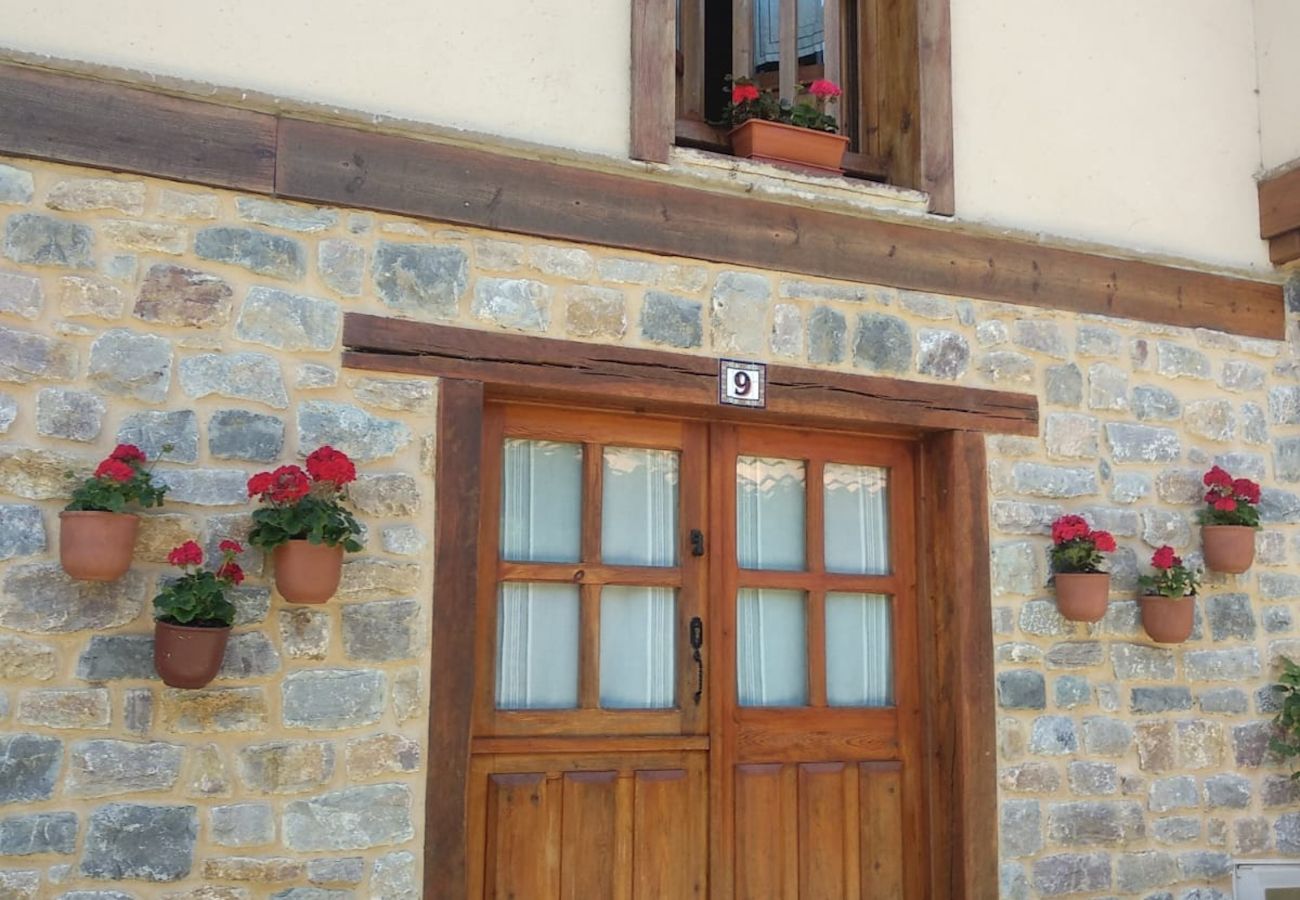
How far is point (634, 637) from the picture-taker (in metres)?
4.11

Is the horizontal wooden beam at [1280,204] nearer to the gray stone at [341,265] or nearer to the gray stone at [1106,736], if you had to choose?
the gray stone at [1106,736]

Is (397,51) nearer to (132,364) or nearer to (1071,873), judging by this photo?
(132,364)

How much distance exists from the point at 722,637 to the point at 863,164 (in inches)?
76.1

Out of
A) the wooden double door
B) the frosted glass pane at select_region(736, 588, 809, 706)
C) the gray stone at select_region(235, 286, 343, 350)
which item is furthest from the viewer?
the frosted glass pane at select_region(736, 588, 809, 706)

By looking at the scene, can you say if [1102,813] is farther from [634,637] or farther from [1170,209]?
[1170,209]

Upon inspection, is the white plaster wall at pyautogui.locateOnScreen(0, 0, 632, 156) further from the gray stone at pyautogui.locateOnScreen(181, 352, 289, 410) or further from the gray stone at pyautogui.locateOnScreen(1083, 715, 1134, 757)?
the gray stone at pyautogui.locateOnScreen(1083, 715, 1134, 757)

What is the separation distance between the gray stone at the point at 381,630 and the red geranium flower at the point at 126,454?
70 centimetres

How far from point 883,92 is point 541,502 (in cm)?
220

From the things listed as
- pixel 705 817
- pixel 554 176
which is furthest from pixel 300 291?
pixel 705 817

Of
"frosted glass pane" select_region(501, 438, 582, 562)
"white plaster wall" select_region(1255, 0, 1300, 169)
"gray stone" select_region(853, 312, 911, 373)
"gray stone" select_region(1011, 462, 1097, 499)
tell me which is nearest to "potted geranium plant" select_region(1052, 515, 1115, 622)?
"gray stone" select_region(1011, 462, 1097, 499)

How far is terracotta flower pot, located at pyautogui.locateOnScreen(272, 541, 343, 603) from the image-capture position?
132 inches

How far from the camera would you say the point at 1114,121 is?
4.99m

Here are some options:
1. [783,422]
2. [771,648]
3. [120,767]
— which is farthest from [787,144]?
[120,767]

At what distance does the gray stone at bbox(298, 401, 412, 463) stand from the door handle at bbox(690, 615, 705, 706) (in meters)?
1.17
